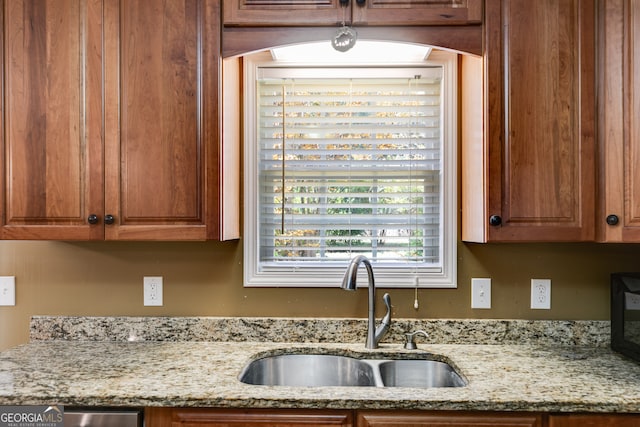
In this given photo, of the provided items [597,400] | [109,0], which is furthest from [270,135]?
[597,400]

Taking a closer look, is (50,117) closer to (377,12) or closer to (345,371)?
(377,12)

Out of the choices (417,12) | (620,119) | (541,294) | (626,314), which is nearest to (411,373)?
(541,294)

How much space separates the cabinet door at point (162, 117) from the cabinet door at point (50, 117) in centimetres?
6

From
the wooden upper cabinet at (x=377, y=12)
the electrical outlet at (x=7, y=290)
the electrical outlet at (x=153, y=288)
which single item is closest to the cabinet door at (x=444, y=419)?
the electrical outlet at (x=153, y=288)

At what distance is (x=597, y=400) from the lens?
4.37 feet

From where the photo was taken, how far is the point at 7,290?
2.01 metres

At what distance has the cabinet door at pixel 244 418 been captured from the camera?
1368 mm

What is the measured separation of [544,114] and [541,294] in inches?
29.6

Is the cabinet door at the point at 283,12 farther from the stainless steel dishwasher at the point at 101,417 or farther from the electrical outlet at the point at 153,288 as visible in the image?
the stainless steel dishwasher at the point at 101,417

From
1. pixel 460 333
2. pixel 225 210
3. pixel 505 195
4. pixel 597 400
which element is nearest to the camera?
pixel 597 400

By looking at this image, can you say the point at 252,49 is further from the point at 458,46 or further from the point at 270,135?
the point at 458,46

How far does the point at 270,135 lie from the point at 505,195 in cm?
96

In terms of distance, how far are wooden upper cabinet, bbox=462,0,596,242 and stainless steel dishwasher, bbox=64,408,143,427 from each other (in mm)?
1247

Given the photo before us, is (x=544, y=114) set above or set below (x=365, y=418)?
above
